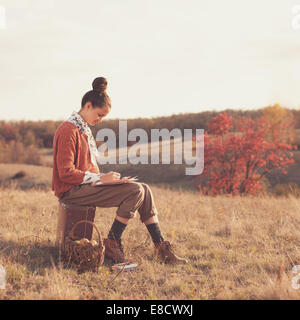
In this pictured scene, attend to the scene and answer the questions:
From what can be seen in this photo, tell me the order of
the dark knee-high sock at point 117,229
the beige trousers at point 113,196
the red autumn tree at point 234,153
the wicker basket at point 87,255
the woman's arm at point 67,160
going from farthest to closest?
the red autumn tree at point 234,153, the dark knee-high sock at point 117,229, the beige trousers at point 113,196, the woman's arm at point 67,160, the wicker basket at point 87,255

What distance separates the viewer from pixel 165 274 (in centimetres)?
417

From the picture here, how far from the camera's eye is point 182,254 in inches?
191

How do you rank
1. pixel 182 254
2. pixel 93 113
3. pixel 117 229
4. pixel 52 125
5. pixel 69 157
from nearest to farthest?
pixel 69 157
pixel 93 113
pixel 117 229
pixel 182 254
pixel 52 125

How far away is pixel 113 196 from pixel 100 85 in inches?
47.1

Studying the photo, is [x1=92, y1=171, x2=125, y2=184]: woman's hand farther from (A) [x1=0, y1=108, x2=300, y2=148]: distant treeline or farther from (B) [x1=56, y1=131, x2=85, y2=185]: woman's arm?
(A) [x1=0, y1=108, x2=300, y2=148]: distant treeline

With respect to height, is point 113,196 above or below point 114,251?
above

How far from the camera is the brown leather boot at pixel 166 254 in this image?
448cm

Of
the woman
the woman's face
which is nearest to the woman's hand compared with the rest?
the woman

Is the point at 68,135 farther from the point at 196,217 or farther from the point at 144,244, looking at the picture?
the point at 196,217

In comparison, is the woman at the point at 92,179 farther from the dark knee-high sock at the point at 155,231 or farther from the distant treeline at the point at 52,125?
the distant treeline at the point at 52,125

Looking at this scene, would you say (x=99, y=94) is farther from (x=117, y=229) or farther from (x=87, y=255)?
(x=87, y=255)

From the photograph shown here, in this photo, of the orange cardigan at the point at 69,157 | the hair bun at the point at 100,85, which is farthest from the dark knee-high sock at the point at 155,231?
the hair bun at the point at 100,85

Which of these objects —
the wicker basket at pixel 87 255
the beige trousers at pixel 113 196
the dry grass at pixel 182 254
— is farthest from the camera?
the beige trousers at pixel 113 196

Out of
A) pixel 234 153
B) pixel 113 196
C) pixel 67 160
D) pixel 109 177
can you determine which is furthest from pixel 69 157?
pixel 234 153
